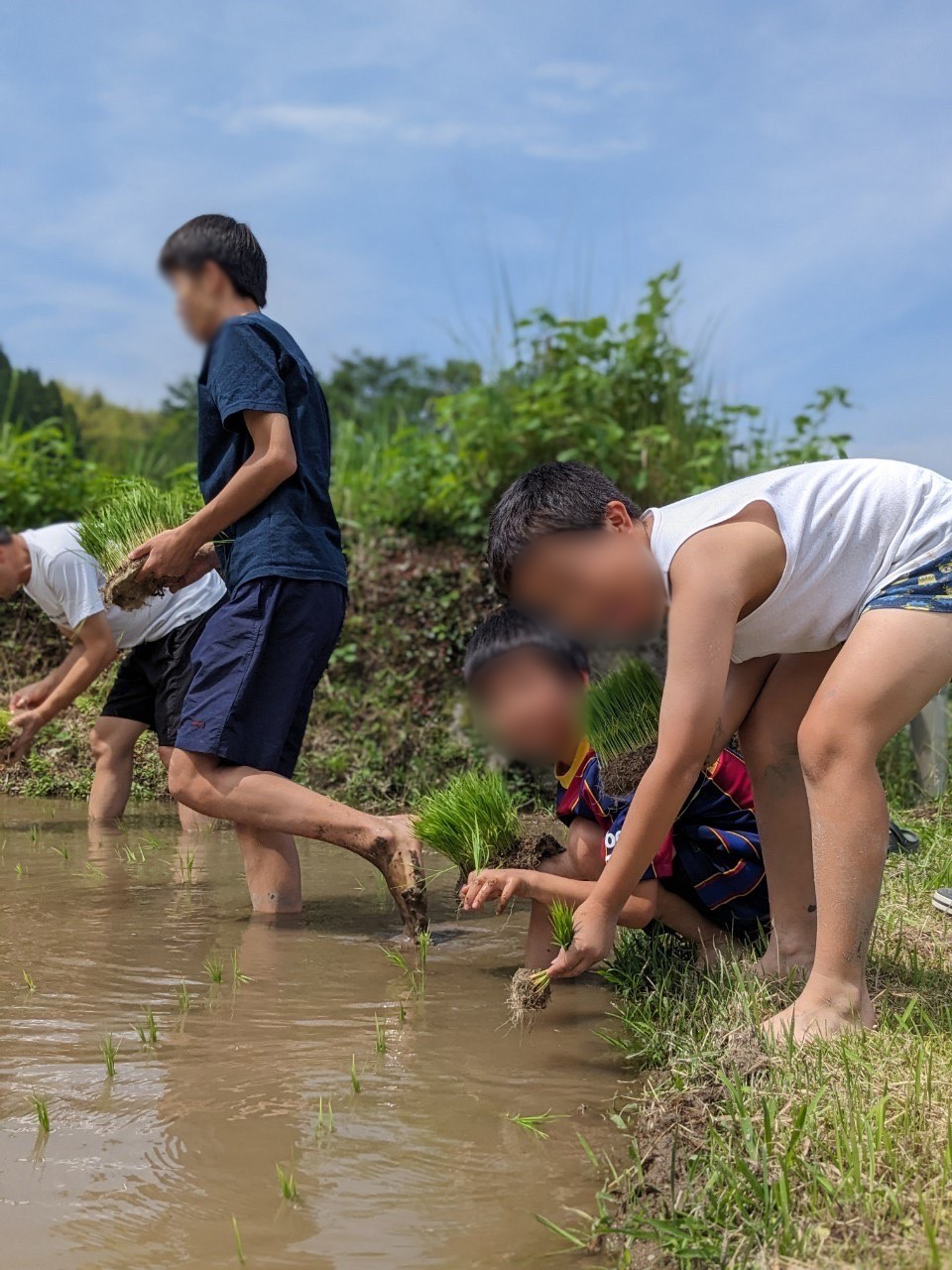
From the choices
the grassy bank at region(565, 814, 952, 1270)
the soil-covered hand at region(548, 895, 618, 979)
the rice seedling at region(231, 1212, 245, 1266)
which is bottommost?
the rice seedling at region(231, 1212, 245, 1266)

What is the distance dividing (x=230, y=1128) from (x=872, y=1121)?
110cm

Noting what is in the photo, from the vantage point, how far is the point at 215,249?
3.92 m

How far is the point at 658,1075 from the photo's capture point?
8.07 ft

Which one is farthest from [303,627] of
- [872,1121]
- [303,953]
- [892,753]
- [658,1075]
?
[892,753]

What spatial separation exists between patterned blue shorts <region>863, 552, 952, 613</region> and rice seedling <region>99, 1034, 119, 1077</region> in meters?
1.83

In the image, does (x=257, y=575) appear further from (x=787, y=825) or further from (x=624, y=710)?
(x=787, y=825)

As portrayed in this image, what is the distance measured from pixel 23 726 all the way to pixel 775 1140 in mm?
4586

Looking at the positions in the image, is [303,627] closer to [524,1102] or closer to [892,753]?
[524,1102]

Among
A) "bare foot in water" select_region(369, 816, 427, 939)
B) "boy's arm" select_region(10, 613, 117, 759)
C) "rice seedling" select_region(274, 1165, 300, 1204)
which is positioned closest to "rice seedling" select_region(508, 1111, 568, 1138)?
"rice seedling" select_region(274, 1165, 300, 1204)

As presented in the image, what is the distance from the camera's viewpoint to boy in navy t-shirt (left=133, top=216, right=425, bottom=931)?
366 cm

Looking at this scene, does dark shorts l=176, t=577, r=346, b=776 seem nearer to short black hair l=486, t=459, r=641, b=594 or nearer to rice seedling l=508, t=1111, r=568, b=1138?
short black hair l=486, t=459, r=641, b=594

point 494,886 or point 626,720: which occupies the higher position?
point 626,720

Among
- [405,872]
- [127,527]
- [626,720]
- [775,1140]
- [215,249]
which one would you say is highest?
[215,249]

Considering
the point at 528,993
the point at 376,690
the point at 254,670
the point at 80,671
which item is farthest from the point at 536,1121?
the point at 376,690
